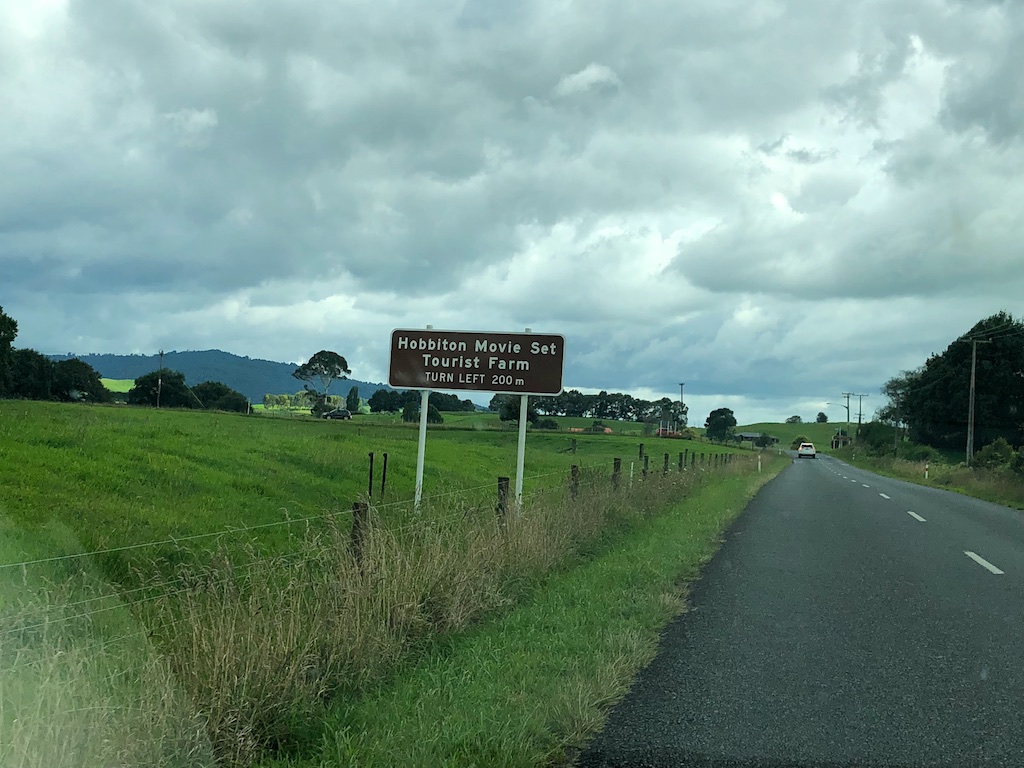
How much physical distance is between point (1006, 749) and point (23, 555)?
27.6ft

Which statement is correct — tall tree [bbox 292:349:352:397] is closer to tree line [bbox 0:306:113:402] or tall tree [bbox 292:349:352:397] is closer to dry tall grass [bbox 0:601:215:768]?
tree line [bbox 0:306:113:402]

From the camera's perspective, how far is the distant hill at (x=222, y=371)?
293ft

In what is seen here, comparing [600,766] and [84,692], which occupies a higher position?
[84,692]

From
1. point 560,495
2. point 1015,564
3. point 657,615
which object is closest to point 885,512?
point 1015,564

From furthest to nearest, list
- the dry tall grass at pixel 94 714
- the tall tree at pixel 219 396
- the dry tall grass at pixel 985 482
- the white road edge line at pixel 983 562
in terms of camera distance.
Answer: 1. the tall tree at pixel 219 396
2. the dry tall grass at pixel 985 482
3. the white road edge line at pixel 983 562
4. the dry tall grass at pixel 94 714

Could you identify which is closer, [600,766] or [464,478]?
[600,766]

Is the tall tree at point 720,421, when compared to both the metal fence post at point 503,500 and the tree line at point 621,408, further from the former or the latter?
the metal fence post at point 503,500

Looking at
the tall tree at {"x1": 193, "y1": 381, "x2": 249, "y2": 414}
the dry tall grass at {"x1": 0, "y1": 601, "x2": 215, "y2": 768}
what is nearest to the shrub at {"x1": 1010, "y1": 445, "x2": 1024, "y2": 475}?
the dry tall grass at {"x1": 0, "y1": 601, "x2": 215, "y2": 768}

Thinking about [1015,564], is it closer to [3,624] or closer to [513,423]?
[3,624]

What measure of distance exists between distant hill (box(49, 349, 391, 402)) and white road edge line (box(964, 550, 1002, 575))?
193 feet

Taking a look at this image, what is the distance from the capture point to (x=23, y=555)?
889cm

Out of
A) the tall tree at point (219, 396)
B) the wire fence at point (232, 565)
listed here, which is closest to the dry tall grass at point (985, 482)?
the wire fence at point (232, 565)

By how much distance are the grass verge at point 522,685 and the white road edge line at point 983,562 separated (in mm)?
4757

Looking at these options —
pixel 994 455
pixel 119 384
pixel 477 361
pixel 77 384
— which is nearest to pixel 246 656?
pixel 477 361
